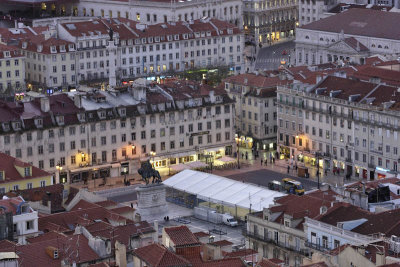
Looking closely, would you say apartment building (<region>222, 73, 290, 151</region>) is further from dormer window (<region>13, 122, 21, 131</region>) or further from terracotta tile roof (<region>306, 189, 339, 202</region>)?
terracotta tile roof (<region>306, 189, 339, 202</region>)

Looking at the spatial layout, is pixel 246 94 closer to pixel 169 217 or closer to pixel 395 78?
pixel 395 78

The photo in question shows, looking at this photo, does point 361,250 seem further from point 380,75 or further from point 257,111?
point 380,75

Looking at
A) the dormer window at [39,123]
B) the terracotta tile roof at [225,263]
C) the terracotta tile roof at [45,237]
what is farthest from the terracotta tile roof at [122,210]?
the dormer window at [39,123]

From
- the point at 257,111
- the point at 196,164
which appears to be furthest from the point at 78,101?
the point at 257,111

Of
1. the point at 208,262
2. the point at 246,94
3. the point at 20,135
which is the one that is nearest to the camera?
the point at 208,262

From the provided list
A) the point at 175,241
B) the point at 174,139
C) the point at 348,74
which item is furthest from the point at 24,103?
the point at 175,241

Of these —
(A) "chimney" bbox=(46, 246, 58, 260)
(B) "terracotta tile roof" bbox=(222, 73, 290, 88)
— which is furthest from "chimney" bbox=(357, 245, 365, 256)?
(B) "terracotta tile roof" bbox=(222, 73, 290, 88)

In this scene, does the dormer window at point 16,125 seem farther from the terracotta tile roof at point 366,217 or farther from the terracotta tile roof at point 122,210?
the terracotta tile roof at point 366,217
